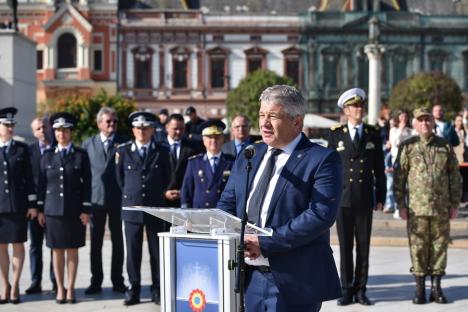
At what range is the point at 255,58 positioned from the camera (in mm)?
59375

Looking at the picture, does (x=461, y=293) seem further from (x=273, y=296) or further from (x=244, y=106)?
(x=244, y=106)

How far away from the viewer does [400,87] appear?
52969 mm

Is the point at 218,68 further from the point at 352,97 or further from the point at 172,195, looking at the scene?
the point at 352,97

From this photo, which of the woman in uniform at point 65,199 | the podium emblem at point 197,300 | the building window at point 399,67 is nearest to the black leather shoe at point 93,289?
the woman in uniform at point 65,199

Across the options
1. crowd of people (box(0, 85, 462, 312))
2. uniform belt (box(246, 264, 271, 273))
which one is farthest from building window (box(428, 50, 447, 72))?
uniform belt (box(246, 264, 271, 273))

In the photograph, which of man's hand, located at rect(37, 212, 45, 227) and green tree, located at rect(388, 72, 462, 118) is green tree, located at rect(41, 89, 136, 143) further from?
man's hand, located at rect(37, 212, 45, 227)

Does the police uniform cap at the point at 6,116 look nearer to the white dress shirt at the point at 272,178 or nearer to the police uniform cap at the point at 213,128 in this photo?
the police uniform cap at the point at 213,128

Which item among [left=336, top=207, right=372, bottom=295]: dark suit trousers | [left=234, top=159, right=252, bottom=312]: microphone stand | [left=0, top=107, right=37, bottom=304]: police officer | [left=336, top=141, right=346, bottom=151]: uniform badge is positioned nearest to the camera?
[left=234, top=159, right=252, bottom=312]: microphone stand

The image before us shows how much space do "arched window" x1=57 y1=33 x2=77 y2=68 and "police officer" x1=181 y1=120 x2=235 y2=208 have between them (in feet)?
164

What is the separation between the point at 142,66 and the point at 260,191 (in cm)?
5467

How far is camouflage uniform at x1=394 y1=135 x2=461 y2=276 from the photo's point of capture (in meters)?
9.50

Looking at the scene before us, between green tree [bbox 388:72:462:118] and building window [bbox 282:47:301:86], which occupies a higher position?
building window [bbox 282:47:301:86]

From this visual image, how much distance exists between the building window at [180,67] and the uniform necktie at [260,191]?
54352 millimetres

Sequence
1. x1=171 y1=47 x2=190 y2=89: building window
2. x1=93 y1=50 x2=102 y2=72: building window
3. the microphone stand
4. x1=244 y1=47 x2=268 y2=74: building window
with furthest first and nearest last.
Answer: x1=244 y1=47 x2=268 y2=74: building window → x1=171 y1=47 x2=190 y2=89: building window → x1=93 y1=50 x2=102 y2=72: building window → the microphone stand
